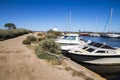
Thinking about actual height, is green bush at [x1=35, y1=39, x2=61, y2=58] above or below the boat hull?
above

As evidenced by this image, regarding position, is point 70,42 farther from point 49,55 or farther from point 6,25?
point 6,25

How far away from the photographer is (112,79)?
11.6 meters

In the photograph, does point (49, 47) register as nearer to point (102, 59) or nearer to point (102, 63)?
point (102, 59)

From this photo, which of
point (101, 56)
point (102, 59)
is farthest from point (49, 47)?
point (102, 59)

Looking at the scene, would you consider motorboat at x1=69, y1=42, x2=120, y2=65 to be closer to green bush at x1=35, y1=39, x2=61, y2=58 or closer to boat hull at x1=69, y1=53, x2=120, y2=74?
boat hull at x1=69, y1=53, x2=120, y2=74

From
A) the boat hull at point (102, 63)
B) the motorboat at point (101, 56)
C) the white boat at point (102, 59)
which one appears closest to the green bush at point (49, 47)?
the motorboat at point (101, 56)

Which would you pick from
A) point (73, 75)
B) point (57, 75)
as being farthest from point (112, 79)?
point (57, 75)

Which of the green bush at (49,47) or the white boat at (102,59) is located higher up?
the green bush at (49,47)

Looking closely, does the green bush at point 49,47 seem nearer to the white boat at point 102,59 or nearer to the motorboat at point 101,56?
the motorboat at point 101,56

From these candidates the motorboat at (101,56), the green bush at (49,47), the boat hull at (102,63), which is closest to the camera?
the boat hull at (102,63)

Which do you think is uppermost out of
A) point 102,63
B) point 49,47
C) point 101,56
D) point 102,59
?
point 49,47

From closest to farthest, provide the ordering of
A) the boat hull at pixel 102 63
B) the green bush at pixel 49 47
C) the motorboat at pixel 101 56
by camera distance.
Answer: the boat hull at pixel 102 63 < the motorboat at pixel 101 56 < the green bush at pixel 49 47

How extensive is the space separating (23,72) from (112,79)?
727 cm

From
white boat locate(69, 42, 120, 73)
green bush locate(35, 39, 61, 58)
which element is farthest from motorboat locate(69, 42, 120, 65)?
green bush locate(35, 39, 61, 58)
